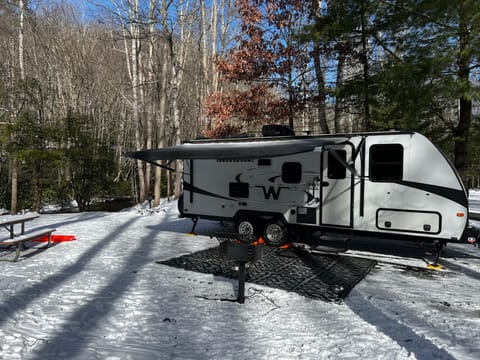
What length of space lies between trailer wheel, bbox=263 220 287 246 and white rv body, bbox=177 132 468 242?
0.04 meters

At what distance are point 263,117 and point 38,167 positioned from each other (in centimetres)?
1157

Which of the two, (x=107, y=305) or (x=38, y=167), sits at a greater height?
(x=38, y=167)

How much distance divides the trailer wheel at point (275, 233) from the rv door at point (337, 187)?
3.52 feet

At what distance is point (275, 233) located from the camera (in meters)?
9.20

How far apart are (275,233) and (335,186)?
2.02 metres

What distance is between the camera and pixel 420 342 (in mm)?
4125

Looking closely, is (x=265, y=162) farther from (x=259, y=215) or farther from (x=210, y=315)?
(x=210, y=315)

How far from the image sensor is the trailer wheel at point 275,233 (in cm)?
902

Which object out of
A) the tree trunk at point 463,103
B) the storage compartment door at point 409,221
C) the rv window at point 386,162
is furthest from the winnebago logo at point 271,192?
the tree trunk at point 463,103

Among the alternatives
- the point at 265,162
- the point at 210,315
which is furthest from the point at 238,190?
the point at 210,315

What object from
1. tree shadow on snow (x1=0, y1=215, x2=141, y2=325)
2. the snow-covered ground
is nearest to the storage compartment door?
the snow-covered ground

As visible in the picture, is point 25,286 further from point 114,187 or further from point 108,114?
point 108,114

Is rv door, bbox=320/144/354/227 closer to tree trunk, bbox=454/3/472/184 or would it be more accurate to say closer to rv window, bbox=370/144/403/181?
rv window, bbox=370/144/403/181

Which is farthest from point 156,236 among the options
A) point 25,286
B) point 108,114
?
point 108,114
